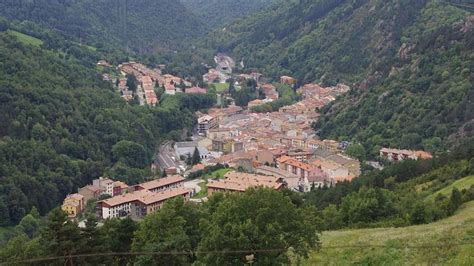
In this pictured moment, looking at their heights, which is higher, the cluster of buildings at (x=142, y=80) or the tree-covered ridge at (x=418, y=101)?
the cluster of buildings at (x=142, y=80)

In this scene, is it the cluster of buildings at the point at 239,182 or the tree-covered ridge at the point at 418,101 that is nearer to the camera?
the cluster of buildings at the point at 239,182

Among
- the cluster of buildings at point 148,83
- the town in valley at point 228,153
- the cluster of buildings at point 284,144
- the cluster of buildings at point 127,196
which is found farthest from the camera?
the cluster of buildings at point 148,83

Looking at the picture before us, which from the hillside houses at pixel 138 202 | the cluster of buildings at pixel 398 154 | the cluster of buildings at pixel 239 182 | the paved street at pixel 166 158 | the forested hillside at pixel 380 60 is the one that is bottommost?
the hillside houses at pixel 138 202

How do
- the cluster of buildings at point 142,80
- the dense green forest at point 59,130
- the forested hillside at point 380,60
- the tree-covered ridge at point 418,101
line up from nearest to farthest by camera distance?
the dense green forest at point 59,130, the tree-covered ridge at point 418,101, the forested hillside at point 380,60, the cluster of buildings at point 142,80

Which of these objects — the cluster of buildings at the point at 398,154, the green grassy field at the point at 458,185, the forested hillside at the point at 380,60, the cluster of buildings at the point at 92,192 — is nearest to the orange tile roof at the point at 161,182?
the cluster of buildings at the point at 92,192

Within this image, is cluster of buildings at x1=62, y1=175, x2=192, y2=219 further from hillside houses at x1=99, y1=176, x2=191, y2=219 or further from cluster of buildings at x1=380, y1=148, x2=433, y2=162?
cluster of buildings at x1=380, y1=148, x2=433, y2=162

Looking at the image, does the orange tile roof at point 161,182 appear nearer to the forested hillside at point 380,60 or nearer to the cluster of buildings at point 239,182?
the cluster of buildings at point 239,182
